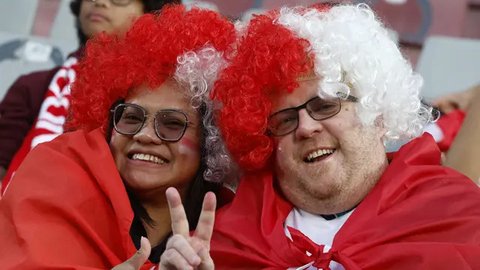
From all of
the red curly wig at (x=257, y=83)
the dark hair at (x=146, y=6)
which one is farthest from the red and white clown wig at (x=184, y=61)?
the dark hair at (x=146, y=6)

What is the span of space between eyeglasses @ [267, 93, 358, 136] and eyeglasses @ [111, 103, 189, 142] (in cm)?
32

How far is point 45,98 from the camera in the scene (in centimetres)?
437

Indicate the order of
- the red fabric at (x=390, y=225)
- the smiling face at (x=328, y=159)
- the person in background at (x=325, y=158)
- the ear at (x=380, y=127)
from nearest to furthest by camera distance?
the red fabric at (x=390, y=225) → the person in background at (x=325, y=158) → the smiling face at (x=328, y=159) → the ear at (x=380, y=127)

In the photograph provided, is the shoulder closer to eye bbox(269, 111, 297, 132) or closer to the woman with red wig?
the woman with red wig

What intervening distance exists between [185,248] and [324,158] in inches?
25.6

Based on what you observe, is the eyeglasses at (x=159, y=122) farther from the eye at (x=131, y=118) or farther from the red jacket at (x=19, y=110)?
the red jacket at (x=19, y=110)

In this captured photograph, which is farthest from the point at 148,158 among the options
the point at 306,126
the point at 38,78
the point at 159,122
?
the point at 38,78

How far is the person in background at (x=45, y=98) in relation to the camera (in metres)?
4.25

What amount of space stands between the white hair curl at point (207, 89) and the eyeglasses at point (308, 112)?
0.25 metres

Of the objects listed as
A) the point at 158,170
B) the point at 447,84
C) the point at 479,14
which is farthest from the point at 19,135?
the point at 479,14

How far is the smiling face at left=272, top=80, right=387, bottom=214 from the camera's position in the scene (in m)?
2.83

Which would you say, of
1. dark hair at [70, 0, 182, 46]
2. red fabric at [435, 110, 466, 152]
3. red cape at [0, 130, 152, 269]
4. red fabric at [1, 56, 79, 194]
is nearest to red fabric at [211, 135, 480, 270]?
red cape at [0, 130, 152, 269]

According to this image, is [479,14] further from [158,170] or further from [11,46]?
[158,170]

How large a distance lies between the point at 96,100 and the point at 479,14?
10.6ft
